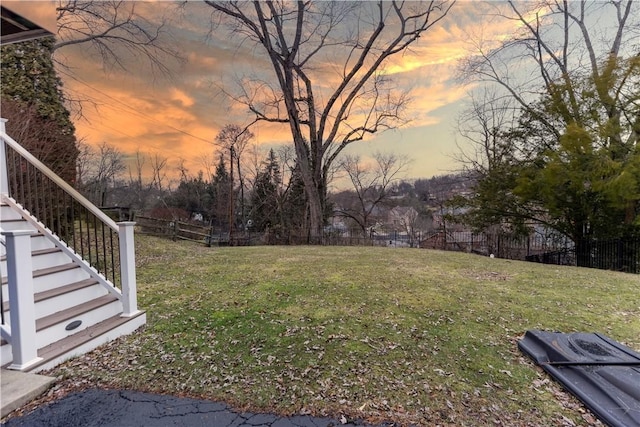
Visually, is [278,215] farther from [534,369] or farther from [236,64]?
[534,369]

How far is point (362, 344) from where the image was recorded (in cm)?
296

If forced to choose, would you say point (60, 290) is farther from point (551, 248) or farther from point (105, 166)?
point (105, 166)

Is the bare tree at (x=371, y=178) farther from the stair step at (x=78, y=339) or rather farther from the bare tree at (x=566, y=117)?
the stair step at (x=78, y=339)

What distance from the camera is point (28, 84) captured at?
720cm

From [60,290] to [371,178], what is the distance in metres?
24.6

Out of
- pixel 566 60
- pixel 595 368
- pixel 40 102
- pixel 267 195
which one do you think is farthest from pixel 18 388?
pixel 267 195

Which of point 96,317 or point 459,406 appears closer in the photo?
point 459,406

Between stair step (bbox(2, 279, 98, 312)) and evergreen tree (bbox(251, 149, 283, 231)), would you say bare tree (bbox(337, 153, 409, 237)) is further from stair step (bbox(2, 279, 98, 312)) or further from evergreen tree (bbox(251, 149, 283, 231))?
stair step (bbox(2, 279, 98, 312))

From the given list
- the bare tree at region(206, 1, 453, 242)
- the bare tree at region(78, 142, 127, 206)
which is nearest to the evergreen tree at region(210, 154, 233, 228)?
the bare tree at region(78, 142, 127, 206)

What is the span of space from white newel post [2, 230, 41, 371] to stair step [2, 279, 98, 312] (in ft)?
1.57

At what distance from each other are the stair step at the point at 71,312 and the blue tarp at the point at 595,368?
441 centimetres

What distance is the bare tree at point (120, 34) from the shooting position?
399 inches

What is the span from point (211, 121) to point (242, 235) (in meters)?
8.49

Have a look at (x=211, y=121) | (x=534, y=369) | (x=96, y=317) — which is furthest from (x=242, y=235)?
(x=534, y=369)
